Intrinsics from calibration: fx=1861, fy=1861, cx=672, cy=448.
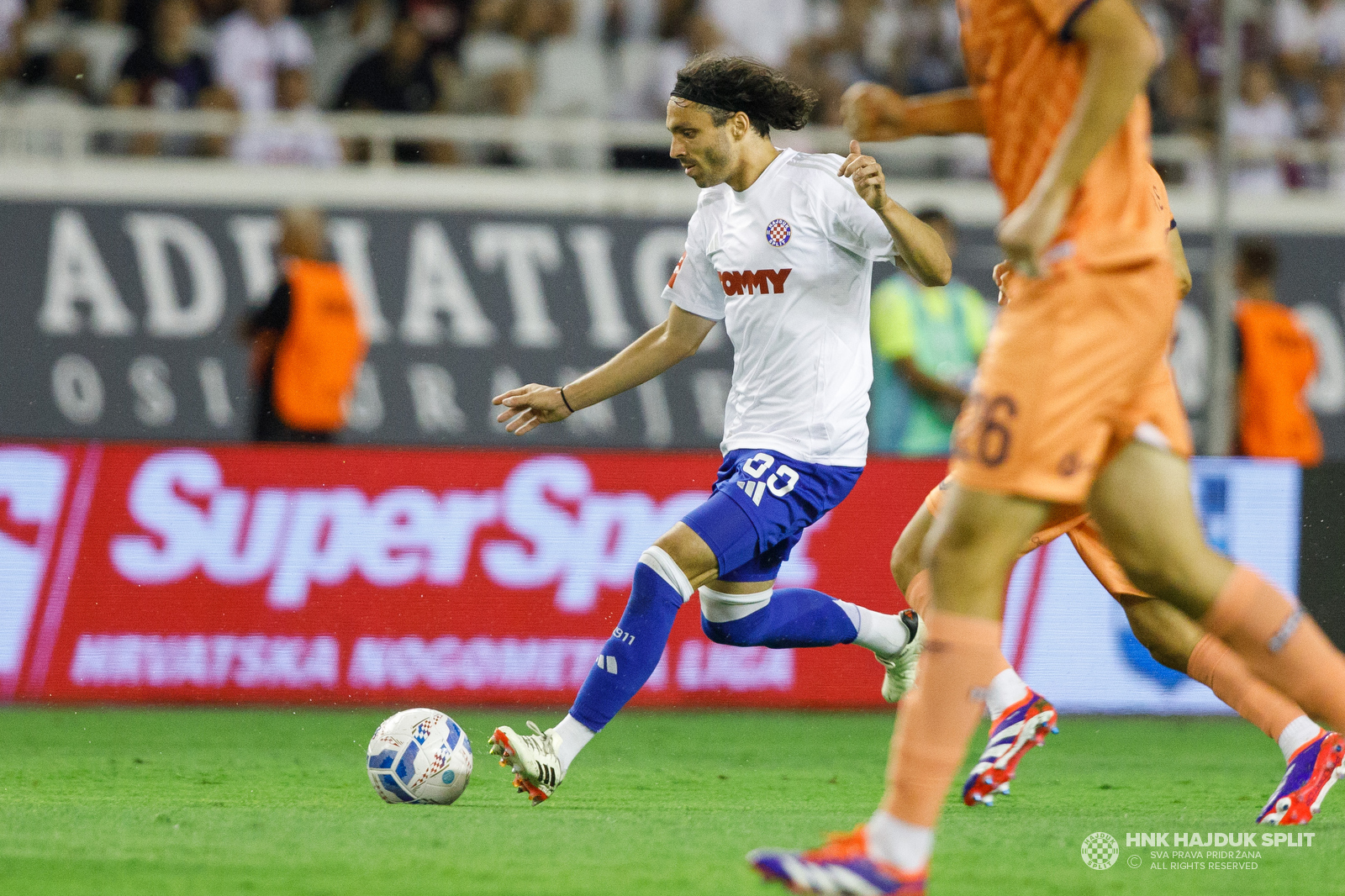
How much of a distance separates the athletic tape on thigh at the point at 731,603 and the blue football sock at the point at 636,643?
1.00 feet

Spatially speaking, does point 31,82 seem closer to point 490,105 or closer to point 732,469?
point 490,105

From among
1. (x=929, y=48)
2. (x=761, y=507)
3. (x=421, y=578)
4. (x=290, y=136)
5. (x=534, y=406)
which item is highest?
(x=534, y=406)

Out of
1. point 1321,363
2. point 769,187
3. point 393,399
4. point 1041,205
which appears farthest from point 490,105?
point 1041,205

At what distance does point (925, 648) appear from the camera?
357 cm

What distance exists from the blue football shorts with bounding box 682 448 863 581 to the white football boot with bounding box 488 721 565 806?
72cm

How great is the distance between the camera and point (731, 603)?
564cm


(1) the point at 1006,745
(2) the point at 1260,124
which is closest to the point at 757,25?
(2) the point at 1260,124

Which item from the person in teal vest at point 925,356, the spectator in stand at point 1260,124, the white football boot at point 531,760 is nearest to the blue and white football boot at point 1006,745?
the white football boot at point 531,760

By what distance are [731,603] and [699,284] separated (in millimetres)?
1008

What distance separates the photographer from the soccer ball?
5.24m

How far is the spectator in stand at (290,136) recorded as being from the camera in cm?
1331

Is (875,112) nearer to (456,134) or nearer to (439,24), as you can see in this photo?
(456,134)

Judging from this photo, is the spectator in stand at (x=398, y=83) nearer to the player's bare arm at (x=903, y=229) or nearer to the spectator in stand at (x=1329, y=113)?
the spectator in stand at (x=1329, y=113)

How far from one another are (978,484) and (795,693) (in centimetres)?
554
